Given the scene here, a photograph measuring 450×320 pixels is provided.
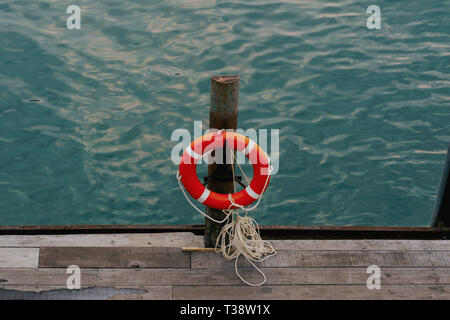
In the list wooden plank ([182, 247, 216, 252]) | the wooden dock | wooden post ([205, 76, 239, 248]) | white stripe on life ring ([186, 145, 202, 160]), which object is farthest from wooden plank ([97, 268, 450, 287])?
white stripe on life ring ([186, 145, 202, 160])

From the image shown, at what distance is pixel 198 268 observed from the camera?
4.20 meters

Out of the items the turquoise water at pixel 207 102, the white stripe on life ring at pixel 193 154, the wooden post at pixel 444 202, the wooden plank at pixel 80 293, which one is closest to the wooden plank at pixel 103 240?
the wooden plank at pixel 80 293

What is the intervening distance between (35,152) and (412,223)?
4580 mm

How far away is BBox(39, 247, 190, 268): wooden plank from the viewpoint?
4195mm

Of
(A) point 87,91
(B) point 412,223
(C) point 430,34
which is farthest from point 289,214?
(C) point 430,34

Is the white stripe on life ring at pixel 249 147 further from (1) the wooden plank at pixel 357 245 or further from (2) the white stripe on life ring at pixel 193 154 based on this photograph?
(1) the wooden plank at pixel 357 245

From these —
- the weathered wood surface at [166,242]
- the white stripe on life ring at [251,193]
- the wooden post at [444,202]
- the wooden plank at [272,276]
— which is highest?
the wooden post at [444,202]

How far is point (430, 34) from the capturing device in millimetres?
9891

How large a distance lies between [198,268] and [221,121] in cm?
106

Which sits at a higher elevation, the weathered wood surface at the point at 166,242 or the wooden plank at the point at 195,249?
the weathered wood surface at the point at 166,242

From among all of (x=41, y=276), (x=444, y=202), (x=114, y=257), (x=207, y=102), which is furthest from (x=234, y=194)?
(x=207, y=102)

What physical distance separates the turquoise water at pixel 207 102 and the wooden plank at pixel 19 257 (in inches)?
90.4

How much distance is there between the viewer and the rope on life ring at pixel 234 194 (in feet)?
13.1

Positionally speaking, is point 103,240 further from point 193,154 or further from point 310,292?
point 310,292
